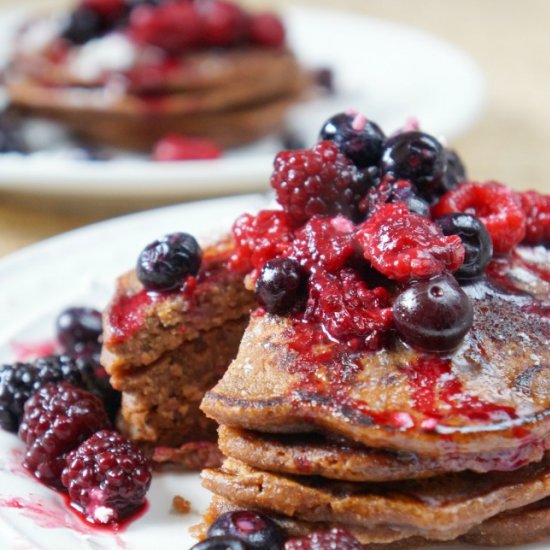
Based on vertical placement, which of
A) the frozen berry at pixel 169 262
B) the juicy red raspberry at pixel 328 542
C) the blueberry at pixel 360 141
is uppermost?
the blueberry at pixel 360 141

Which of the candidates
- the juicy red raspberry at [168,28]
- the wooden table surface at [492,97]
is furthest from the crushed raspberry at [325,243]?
the juicy red raspberry at [168,28]

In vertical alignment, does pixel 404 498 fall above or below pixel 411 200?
below

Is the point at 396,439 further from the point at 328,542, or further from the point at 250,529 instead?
the point at 250,529

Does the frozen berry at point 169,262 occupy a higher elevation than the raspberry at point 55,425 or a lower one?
higher

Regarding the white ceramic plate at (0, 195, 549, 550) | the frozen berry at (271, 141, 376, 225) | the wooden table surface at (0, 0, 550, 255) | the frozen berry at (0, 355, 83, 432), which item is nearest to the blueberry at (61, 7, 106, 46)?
the wooden table surface at (0, 0, 550, 255)

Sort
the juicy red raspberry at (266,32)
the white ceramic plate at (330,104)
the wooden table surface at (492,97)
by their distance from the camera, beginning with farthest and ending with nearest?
the juicy red raspberry at (266,32)
the wooden table surface at (492,97)
the white ceramic plate at (330,104)

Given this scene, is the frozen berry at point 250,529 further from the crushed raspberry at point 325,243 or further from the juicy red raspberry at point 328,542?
the crushed raspberry at point 325,243

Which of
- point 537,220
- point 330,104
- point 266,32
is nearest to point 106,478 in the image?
point 537,220
